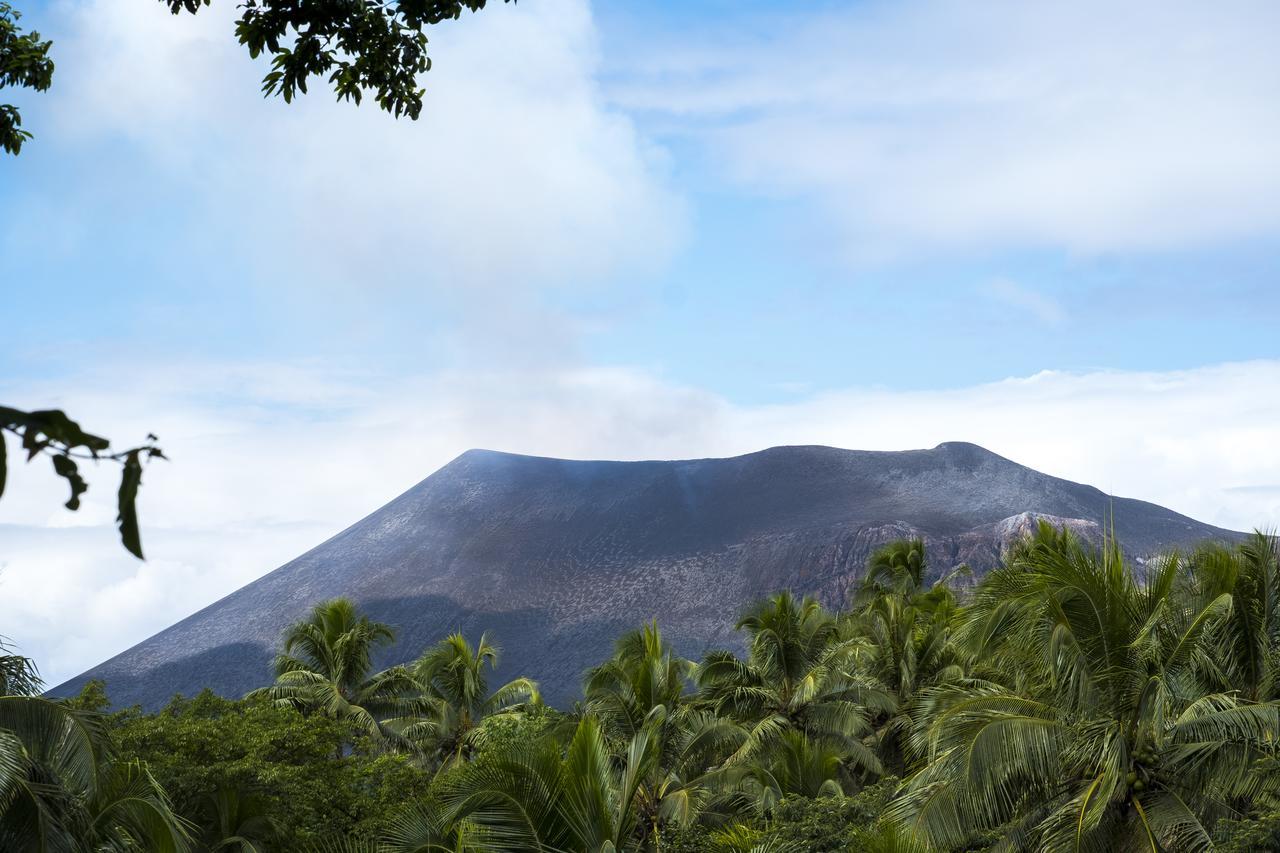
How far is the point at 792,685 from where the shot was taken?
1101 inches

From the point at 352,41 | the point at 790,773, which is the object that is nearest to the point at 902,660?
the point at 790,773

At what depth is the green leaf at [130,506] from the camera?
6.55 feet

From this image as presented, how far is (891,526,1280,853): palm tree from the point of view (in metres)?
10.9

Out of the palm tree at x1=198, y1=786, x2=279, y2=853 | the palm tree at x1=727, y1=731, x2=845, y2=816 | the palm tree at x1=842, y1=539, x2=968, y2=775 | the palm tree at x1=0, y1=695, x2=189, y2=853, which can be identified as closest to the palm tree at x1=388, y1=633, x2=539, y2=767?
the palm tree at x1=727, y1=731, x2=845, y2=816

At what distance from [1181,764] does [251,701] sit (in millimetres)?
18228

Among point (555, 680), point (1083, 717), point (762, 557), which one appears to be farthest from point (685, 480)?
point (1083, 717)

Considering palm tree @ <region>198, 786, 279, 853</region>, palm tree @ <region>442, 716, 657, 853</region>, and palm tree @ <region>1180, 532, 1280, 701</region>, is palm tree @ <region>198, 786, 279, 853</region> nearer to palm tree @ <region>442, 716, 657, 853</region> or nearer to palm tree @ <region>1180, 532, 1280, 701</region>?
palm tree @ <region>442, 716, 657, 853</region>

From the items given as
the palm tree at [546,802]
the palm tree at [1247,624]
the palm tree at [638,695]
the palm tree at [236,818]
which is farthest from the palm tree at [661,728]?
the palm tree at [546,802]

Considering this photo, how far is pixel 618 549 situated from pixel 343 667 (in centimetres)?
9578

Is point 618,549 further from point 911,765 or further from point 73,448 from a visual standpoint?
point 73,448

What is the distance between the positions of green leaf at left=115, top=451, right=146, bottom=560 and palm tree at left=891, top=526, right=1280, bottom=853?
10.3 m

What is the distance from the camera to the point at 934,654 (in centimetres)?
3030

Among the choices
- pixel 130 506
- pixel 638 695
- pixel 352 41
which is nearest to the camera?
pixel 130 506

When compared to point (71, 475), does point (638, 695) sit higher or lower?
lower
